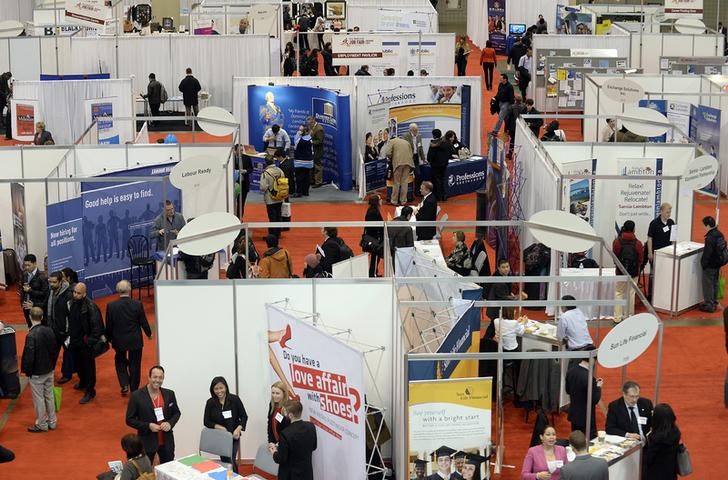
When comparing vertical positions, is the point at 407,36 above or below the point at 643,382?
above

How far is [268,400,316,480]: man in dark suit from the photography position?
31.3ft

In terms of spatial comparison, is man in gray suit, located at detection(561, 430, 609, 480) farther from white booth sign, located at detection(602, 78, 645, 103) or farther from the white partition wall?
white booth sign, located at detection(602, 78, 645, 103)

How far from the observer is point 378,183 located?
2094 cm

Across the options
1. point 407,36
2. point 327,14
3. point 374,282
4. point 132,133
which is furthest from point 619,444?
point 327,14

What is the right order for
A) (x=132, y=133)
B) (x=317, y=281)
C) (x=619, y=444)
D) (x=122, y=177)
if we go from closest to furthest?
(x=619, y=444) < (x=317, y=281) < (x=122, y=177) < (x=132, y=133)

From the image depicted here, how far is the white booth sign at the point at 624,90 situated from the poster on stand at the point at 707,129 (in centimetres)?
286

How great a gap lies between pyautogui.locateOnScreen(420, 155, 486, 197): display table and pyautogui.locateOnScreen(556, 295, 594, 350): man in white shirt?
29.4 ft

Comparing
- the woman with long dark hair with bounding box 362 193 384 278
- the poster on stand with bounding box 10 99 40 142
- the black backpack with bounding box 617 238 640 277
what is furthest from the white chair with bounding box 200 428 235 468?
the poster on stand with bounding box 10 99 40 142

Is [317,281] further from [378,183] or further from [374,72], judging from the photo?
[374,72]

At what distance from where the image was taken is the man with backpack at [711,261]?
14.7 metres

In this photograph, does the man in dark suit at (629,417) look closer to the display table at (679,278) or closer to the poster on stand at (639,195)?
the display table at (679,278)

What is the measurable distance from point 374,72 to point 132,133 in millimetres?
5711

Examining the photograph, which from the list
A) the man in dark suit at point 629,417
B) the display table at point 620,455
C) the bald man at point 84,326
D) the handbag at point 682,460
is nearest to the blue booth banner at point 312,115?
the bald man at point 84,326

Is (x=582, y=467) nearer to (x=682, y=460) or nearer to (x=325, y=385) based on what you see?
(x=682, y=460)
